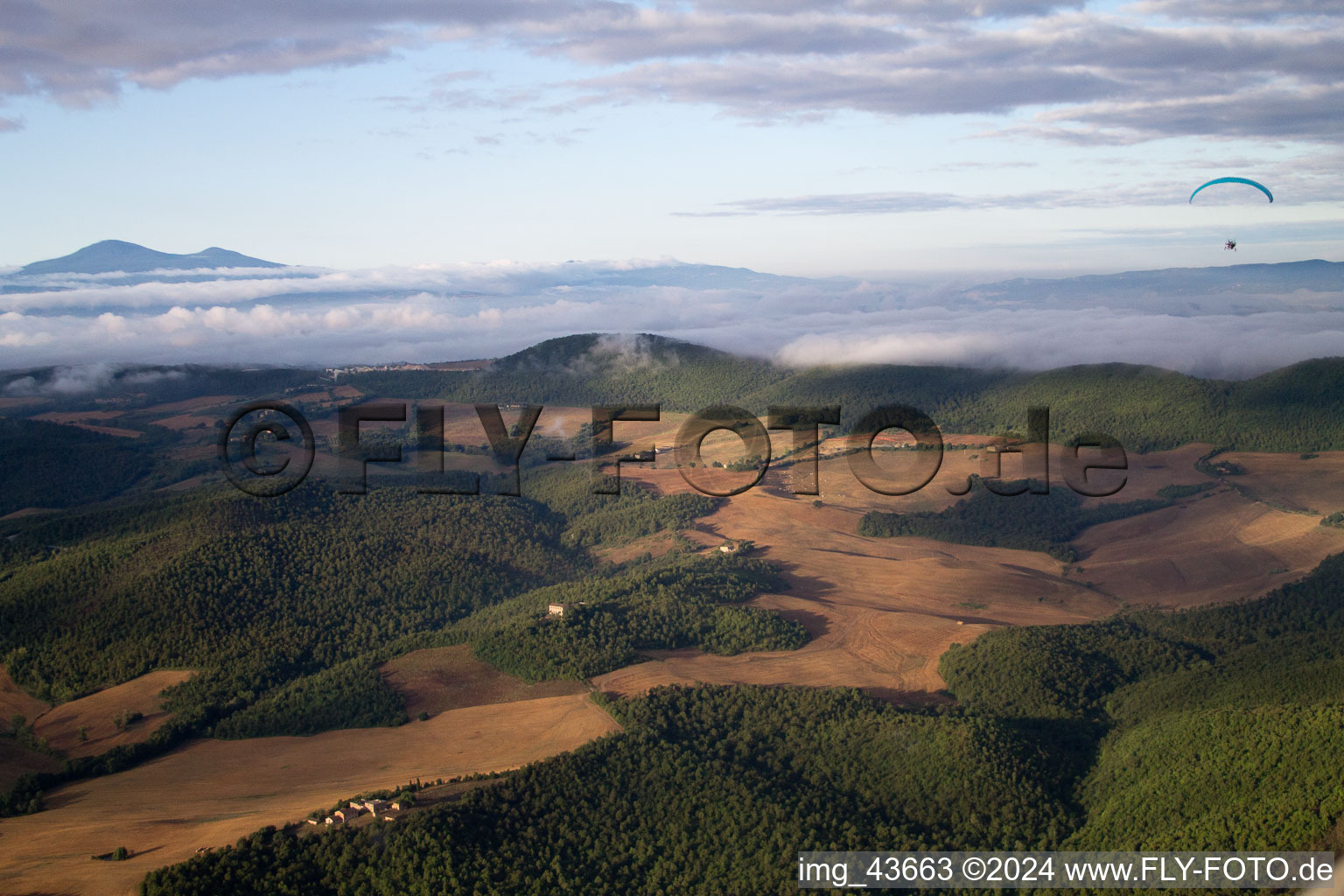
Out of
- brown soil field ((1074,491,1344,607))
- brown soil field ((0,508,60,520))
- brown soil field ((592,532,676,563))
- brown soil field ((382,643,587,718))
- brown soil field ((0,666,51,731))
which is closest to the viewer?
brown soil field ((0,666,51,731))

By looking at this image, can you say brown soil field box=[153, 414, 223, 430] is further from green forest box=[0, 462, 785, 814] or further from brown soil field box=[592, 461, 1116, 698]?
brown soil field box=[592, 461, 1116, 698]

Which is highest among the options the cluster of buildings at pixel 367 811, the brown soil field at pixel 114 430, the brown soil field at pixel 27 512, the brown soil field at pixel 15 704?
the brown soil field at pixel 114 430

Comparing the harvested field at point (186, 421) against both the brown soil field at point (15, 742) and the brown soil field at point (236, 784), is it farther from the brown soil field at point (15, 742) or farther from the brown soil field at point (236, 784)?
the brown soil field at point (236, 784)

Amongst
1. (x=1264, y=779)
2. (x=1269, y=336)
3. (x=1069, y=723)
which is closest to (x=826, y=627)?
(x=1069, y=723)

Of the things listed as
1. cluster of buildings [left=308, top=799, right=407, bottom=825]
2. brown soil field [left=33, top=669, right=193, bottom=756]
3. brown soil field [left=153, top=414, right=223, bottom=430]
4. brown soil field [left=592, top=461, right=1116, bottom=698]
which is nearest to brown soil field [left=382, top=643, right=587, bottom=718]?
brown soil field [left=592, top=461, right=1116, bottom=698]

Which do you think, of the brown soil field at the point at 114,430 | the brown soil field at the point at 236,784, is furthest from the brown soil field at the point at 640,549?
the brown soil field at the point at 114,430

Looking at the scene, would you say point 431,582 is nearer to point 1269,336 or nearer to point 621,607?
point 621,607
